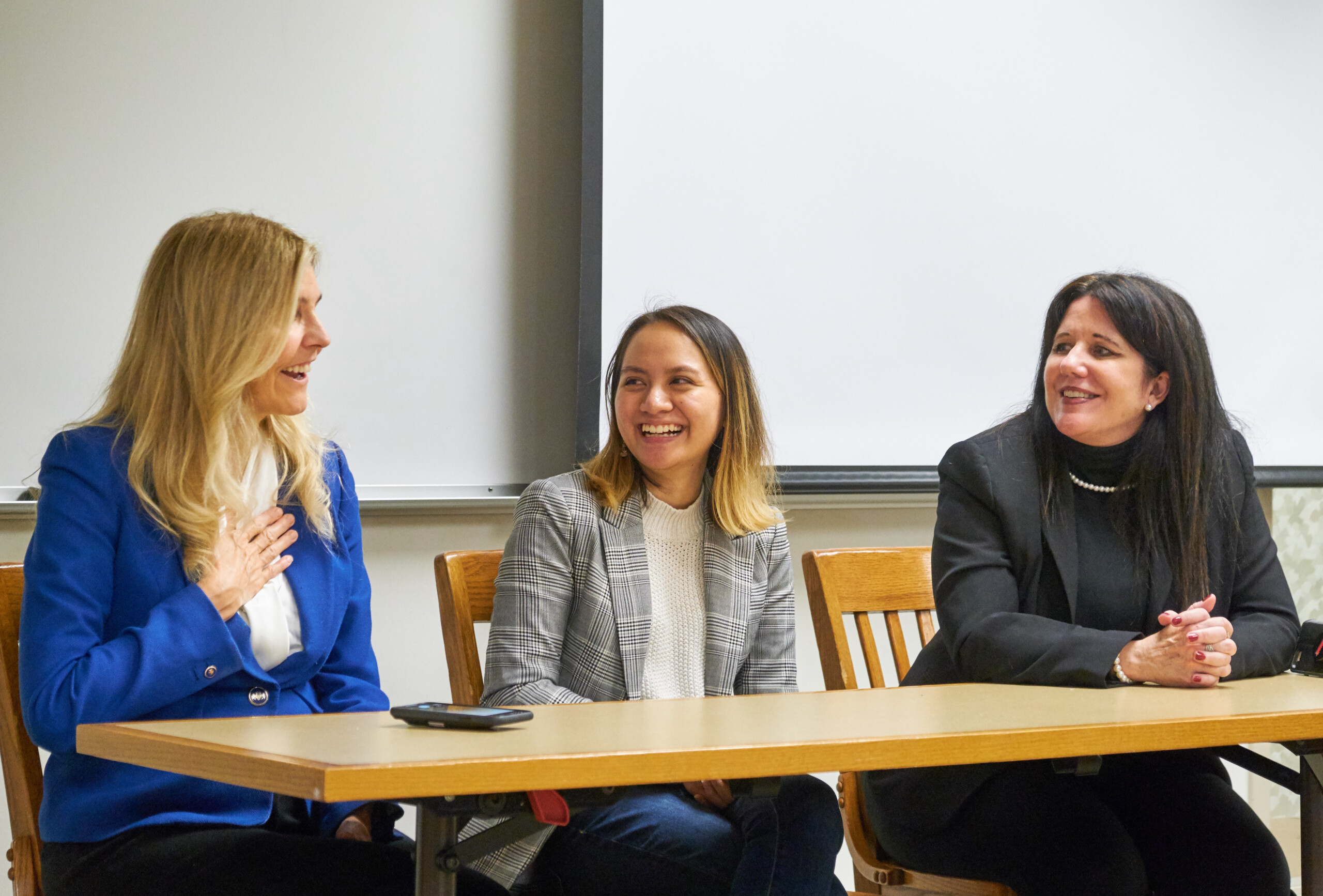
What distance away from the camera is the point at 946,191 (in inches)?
113

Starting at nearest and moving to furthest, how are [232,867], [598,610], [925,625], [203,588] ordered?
[232,867] < [203,588] < [598,610] < [925,625]

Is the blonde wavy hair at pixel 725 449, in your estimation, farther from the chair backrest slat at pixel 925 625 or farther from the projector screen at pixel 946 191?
the projector screen at pixel 946 191

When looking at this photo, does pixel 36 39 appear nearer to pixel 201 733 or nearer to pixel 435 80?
pixel 435 80

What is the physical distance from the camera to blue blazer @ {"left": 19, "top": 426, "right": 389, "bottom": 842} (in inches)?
52.5

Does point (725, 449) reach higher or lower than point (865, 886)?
higher

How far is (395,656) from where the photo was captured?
2443 millimetres

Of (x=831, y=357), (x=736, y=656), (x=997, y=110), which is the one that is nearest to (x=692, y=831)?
(x=736, y=656)

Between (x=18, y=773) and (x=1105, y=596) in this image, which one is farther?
(x=1105, y=596)

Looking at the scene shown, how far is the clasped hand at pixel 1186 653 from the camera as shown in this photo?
159cm

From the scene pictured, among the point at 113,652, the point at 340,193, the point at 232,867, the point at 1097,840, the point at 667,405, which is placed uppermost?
the point at 340,193

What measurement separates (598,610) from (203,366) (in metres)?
0.63

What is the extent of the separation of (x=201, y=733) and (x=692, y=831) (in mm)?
609

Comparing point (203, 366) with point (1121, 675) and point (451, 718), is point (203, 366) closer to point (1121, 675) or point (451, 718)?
point (451, 718)

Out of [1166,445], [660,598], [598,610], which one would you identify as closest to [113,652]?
[598,610]
